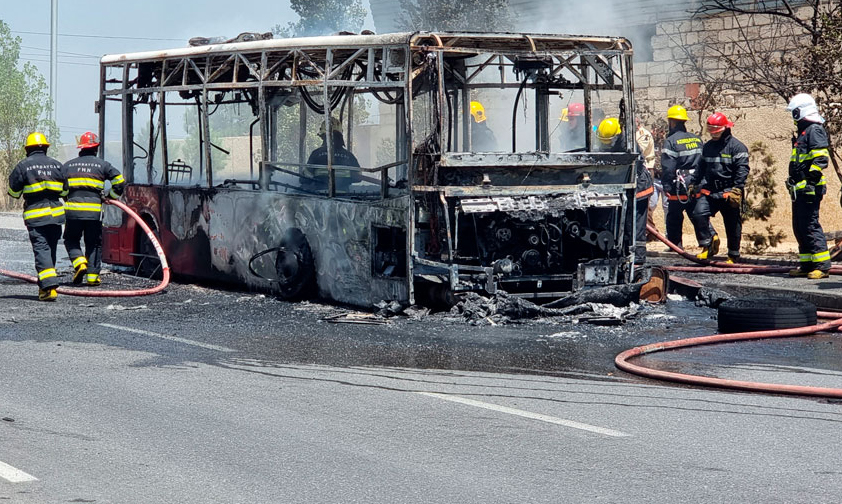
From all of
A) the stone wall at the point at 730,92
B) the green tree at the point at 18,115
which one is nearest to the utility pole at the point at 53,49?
the green tree at the point at 18,115

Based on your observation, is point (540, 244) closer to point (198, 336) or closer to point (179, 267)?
point (198, 336)

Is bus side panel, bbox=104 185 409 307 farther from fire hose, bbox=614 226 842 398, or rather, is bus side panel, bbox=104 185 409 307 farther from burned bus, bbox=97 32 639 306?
fire hose, bbox=614 226 842 398

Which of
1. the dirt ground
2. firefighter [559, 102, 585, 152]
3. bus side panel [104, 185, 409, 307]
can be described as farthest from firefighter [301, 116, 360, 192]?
the dirt ground

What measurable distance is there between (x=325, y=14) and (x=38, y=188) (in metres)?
23.8

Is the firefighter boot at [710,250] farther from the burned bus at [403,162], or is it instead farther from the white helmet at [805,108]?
the burned bus at [403,162]

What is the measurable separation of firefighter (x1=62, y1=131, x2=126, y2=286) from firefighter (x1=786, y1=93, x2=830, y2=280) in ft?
25.3

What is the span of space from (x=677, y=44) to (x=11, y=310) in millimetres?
14335

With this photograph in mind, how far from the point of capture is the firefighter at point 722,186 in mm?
14648

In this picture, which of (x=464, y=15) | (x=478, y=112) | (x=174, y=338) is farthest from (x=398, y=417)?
(x=464, y=15)

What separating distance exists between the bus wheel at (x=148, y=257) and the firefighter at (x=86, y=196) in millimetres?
846

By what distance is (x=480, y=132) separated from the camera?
1184 centimetres

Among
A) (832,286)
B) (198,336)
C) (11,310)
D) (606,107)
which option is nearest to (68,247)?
(11,310)

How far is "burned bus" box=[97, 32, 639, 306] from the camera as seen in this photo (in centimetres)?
1077

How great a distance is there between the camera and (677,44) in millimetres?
22219
